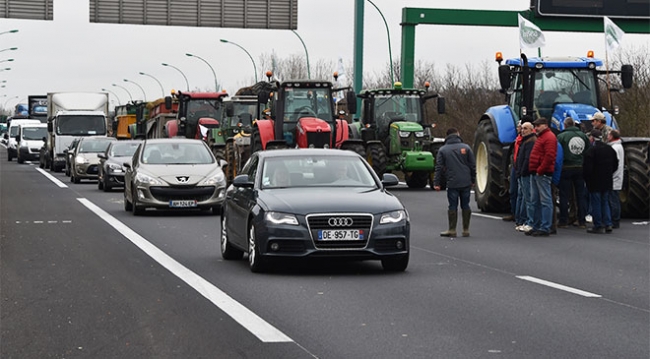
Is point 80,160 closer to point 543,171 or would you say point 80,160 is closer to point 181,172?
point 181,172

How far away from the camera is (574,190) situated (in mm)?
23219

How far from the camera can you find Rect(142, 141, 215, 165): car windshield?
2708cm

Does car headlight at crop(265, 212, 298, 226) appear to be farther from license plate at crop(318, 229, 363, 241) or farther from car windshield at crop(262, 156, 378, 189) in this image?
car windshield at crop(262, 156, 378, 189)

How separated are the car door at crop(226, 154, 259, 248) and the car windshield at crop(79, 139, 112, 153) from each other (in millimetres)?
29221

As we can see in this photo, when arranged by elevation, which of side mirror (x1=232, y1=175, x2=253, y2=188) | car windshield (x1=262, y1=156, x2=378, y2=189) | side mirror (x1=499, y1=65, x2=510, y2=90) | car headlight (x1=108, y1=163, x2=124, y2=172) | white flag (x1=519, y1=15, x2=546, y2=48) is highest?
white flag (x1=519, y1=15, x2=546, y2=48)

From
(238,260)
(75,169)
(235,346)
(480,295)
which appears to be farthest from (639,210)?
(75,169)

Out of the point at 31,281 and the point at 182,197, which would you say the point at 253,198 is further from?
the point at 182,197

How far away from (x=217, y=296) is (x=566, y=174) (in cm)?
1078

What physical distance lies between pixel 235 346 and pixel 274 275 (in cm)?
509

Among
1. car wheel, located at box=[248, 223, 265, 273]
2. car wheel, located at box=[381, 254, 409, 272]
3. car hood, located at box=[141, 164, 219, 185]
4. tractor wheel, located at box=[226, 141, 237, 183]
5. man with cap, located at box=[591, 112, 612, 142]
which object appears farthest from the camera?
tractor wheel, located at box=[226, 141, 237, 183]

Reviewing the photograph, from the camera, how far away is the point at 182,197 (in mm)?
25750

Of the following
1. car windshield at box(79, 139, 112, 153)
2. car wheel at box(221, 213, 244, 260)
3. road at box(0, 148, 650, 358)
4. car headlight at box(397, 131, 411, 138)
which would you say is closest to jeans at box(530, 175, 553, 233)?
road at box(0, 148, 650, 358)

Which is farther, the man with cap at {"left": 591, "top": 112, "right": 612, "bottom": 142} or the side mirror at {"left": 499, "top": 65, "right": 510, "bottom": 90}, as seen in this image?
the side mirror at {"left": 499, "top": 65, "right": 510, "bottom": 90}

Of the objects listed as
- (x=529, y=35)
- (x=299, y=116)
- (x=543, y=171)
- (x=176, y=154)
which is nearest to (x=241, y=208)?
(x=543, y=171)
